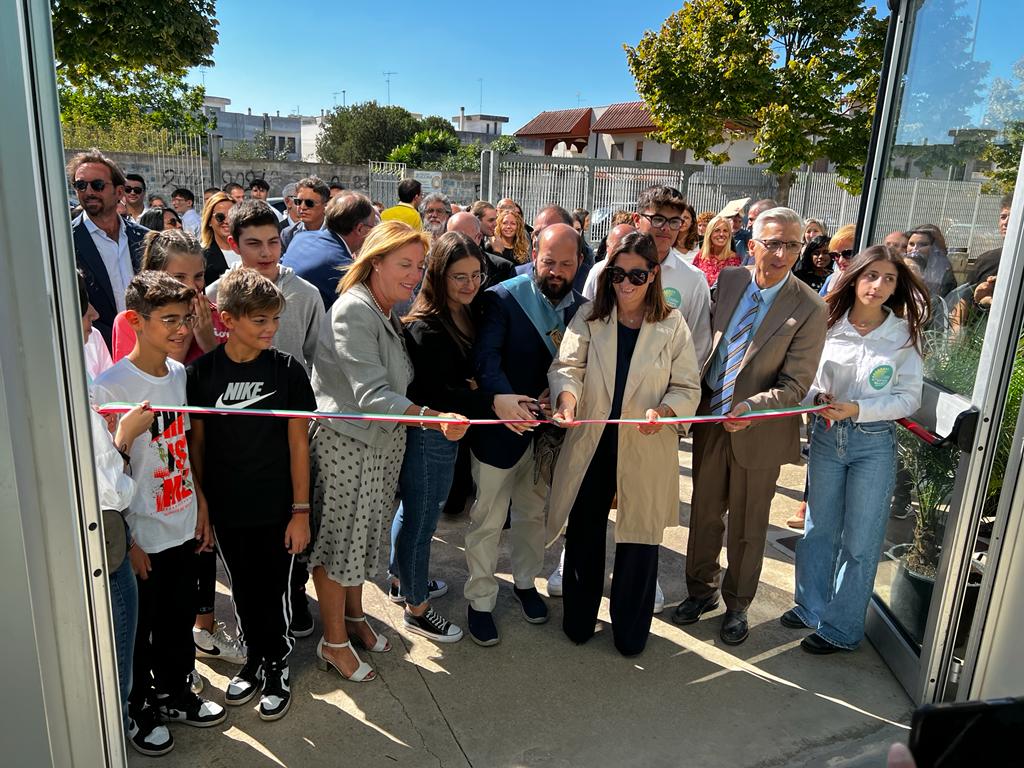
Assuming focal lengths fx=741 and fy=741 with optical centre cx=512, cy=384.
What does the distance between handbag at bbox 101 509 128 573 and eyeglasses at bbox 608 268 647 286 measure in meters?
2.10

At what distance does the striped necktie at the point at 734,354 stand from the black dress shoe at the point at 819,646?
3.96 feet

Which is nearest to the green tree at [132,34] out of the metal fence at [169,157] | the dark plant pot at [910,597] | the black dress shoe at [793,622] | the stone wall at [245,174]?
the stone wall at [245,174]

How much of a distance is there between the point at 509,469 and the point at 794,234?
1.71 meters

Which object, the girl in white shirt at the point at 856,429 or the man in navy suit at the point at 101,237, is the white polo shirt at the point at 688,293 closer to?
the girl in white shirt at the point at 856,429

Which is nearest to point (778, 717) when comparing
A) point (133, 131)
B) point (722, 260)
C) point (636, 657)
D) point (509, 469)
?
point (636, 657)

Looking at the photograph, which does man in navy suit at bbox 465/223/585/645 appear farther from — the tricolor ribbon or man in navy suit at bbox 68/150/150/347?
man in navy suit at bbox 68/150/150/347

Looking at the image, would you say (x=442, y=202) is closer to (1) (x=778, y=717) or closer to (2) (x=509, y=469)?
(2) (x=509, y=469)

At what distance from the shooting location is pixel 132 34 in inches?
Answer: 356

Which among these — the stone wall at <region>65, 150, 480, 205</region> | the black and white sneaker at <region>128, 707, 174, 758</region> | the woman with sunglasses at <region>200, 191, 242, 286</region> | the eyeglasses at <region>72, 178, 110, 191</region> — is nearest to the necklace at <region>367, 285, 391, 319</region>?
the black and white sneaker at <region>128, 707, 174, 758</region>

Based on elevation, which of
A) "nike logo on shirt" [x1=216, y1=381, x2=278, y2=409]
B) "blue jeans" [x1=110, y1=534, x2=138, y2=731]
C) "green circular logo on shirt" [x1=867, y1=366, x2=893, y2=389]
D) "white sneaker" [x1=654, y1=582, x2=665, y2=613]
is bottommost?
"white sneaker" [x1=654, y1=582, x2=665, y2=613]

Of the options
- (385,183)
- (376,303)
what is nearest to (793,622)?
(376,303)

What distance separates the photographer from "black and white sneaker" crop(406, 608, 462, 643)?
11.8 ft

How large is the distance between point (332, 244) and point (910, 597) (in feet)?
11.7

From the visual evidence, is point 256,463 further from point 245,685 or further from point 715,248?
point 715,248
